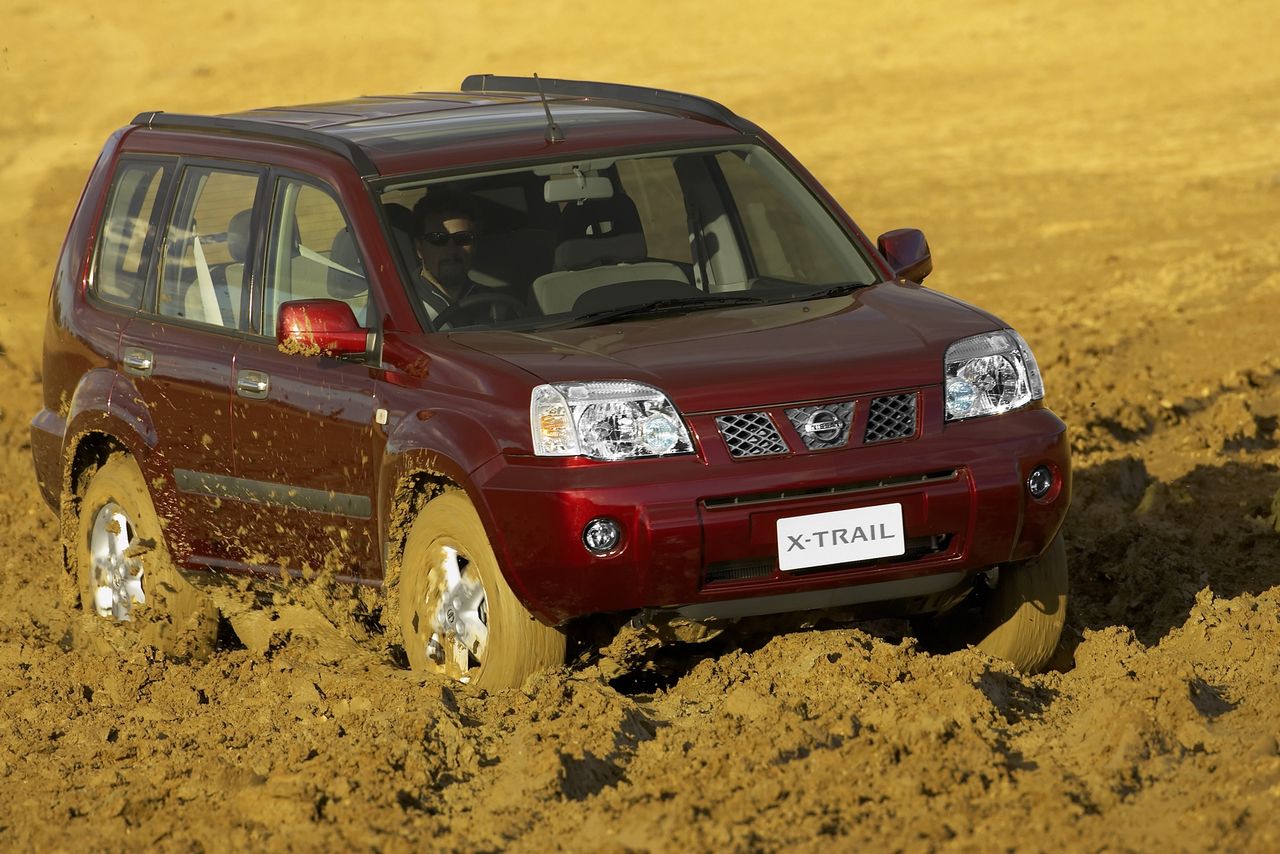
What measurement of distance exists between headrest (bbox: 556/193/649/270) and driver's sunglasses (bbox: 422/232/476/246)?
10.5 inches

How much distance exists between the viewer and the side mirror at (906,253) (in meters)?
7.23

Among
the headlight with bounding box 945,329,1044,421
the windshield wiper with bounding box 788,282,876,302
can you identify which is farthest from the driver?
the headlight with bounding box 945,329,1044,421

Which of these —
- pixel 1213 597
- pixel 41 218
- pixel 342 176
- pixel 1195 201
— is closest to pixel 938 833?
pixel 1213 597

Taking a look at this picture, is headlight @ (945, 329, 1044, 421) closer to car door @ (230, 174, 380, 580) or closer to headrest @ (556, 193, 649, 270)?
headrest @ (556, 193, 649, 270)

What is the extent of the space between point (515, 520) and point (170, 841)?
119cm

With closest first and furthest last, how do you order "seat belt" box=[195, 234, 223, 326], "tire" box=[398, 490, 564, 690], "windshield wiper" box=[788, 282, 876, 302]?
"tire" box=[398, 490, 564, 690]
"windshield wiper" box=[788, 282, 876, 302]
"seat belt" box=[195, 234, 223, 326]

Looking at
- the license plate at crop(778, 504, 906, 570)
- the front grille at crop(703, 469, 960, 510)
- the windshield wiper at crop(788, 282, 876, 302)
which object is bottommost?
the license plate at crop(778, 504, 906, 570)

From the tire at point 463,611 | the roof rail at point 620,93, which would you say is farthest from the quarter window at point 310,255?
the roof rail at point 620,93

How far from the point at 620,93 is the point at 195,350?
1.80m

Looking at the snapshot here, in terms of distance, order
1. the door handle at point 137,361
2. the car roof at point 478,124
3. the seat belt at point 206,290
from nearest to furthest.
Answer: the car roof at point 478,124 → the seat belt at point 206,290 → the door handle at point 137,361

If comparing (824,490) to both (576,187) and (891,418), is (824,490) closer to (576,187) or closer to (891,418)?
(891,418)

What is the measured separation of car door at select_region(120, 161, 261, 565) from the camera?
714 cm

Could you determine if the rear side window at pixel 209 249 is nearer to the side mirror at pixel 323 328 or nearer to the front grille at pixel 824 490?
the side mirror at pixel 323 328

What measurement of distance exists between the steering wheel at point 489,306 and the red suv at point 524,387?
12 millimetres
